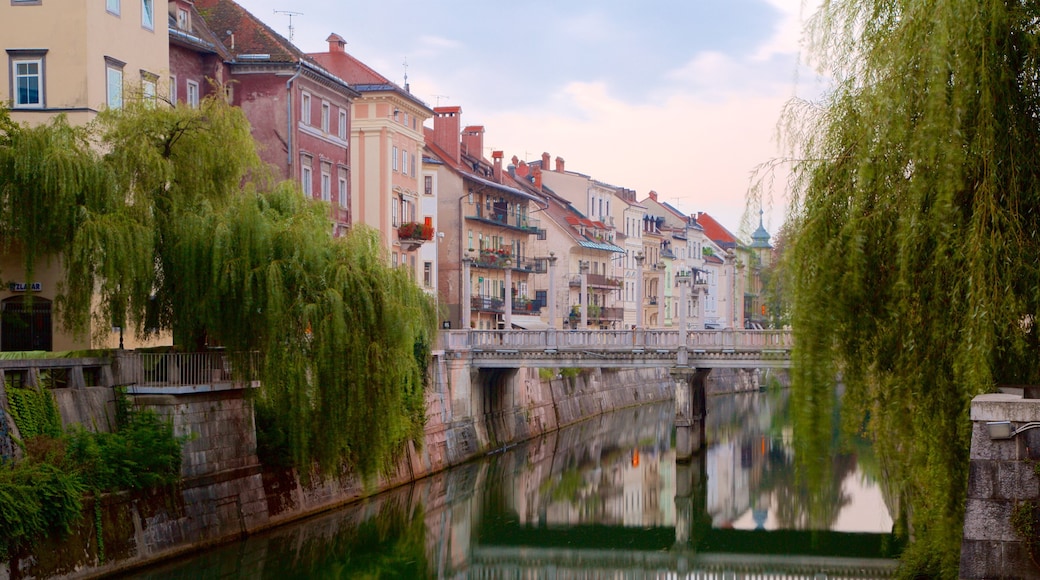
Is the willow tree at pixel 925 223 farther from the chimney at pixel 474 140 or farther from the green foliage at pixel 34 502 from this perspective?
the chimney at pixel 474 140

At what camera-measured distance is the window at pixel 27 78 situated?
27.3 m

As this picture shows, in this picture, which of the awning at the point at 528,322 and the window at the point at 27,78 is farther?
the awning at the point at 528,322

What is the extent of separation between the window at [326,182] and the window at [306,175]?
781mm

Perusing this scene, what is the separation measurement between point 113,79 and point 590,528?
Result: 611 inches

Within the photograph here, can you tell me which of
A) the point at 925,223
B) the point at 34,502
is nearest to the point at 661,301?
the point at 34,502

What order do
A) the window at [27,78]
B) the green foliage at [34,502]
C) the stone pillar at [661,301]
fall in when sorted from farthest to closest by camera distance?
the stone pillar at [661,301] < the window at [27,78] < the green foliage at [34,502]

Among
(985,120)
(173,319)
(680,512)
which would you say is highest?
(985,120)

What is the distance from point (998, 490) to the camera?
9.48 m

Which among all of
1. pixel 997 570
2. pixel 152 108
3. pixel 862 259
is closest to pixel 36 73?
pixel 152 108

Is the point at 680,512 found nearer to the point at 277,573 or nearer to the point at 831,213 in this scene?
the point at 277,573

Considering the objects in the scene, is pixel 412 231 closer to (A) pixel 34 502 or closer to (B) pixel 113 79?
(B) pixel 113 79

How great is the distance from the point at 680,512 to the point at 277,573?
13253 millimetres

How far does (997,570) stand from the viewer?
373 inches

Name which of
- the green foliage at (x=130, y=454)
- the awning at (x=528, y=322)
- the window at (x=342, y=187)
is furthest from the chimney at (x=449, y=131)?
the green foliage at (x=130, y=454)
